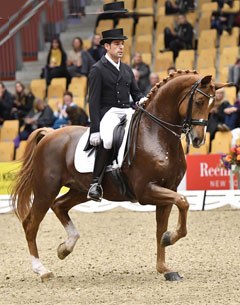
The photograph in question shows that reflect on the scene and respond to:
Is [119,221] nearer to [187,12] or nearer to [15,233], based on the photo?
[15,233]

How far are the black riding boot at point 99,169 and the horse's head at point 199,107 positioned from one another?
935mm

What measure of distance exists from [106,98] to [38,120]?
27.6ft

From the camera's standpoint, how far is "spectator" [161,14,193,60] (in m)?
19.1

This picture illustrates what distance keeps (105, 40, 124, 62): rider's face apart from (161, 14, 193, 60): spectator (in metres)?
10.2

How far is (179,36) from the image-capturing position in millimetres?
19344

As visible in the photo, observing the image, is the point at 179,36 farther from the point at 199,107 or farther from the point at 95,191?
the point at 199,107

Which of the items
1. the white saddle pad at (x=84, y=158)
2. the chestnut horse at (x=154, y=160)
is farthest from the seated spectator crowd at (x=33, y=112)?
the white saddle pad at (x=84, y=158)

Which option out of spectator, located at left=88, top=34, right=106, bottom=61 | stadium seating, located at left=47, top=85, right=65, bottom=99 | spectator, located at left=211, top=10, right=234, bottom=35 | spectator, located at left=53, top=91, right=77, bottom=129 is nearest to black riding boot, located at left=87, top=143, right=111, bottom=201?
spectator, located at left=53, top=91, right=77, bottom=129

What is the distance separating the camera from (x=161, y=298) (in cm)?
784

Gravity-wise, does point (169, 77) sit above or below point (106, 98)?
above

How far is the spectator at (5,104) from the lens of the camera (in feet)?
61.1

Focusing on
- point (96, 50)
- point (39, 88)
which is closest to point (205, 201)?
point (96, 50)

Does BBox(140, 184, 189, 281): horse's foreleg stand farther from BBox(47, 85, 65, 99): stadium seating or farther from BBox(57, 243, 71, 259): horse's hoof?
BBox(47, 85, 65, 99): stadium seating

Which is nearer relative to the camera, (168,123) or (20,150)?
(168,123)
